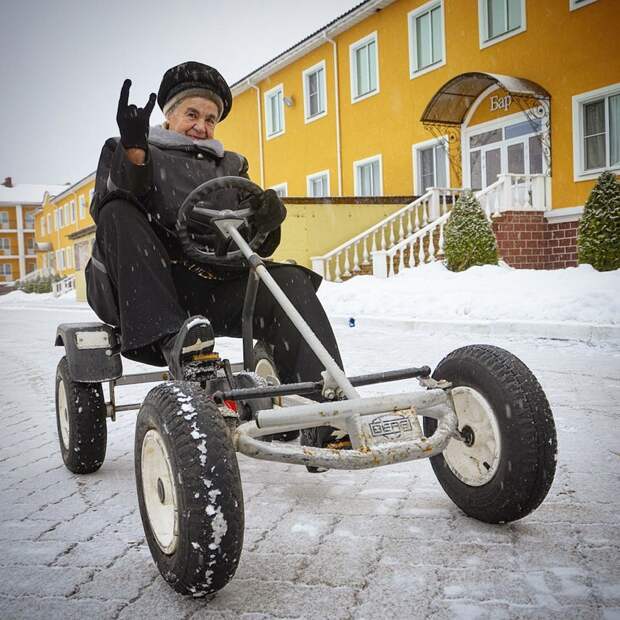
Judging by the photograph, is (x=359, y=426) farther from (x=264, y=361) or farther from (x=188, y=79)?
(x=188, y=79)

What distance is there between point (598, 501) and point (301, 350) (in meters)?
1.32

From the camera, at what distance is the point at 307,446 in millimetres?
2119

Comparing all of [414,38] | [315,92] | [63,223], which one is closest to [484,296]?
[414,38]

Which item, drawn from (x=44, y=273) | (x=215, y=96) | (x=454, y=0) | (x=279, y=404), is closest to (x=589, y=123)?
(x=454, y=0)

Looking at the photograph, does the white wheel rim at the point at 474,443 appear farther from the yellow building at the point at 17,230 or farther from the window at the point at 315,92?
the yellow building at the point at 17,230

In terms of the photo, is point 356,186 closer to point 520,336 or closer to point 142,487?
point 520,336

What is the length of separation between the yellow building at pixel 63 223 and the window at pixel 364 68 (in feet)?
74.3

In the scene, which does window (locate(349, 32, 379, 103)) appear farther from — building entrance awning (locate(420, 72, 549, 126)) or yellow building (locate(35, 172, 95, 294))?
yellow building (locate(35, 172, 95, 294))

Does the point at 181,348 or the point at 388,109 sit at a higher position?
the point at 388,109

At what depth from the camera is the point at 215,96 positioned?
324 centimetres

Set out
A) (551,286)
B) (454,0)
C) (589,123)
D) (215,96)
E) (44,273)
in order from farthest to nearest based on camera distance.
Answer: (44,273) < (454,0) < (589,123) < (551,286) < (215,96)

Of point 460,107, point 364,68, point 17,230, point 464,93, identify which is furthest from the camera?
point 17,230

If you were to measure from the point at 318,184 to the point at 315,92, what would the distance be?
118 inches

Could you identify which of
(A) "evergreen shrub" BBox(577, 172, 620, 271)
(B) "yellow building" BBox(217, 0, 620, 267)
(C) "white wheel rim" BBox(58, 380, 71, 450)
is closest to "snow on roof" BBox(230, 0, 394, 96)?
(B) "yellow building" BBox(217, 0, 620, 267)
